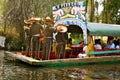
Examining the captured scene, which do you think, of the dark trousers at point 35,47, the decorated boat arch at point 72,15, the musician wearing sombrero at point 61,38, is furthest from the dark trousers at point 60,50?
the decorated boat arch at point 72,15

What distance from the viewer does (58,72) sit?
1628cm

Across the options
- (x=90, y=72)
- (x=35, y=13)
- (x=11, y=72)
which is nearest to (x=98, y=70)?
(x=90, y=72)

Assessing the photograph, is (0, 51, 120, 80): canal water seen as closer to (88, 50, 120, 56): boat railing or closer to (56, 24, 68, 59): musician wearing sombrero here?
(88, 50, 120, 56): boat railing

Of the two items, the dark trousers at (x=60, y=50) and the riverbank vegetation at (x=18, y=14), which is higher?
the riverbank vegetation at (x=18, y=14)

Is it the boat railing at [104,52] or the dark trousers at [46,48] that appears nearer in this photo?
the dark trousers at [46,48]

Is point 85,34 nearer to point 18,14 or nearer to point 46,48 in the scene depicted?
point 46,48

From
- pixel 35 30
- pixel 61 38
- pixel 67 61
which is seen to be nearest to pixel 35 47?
pixel 35 30

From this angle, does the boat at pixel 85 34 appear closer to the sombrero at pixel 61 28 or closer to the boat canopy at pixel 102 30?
the boat canopy at pixel 102 30

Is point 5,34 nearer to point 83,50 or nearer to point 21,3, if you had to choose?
point 21,3

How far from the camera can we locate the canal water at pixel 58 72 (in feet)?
48.8

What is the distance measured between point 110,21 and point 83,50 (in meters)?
16.9

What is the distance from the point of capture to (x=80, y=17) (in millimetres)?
19453

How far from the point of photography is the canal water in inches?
585

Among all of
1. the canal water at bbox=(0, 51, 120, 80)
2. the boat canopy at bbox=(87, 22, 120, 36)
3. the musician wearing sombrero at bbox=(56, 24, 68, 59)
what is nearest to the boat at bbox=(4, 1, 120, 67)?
the boat canopy at bbox=(87, 22, 120, 36)
